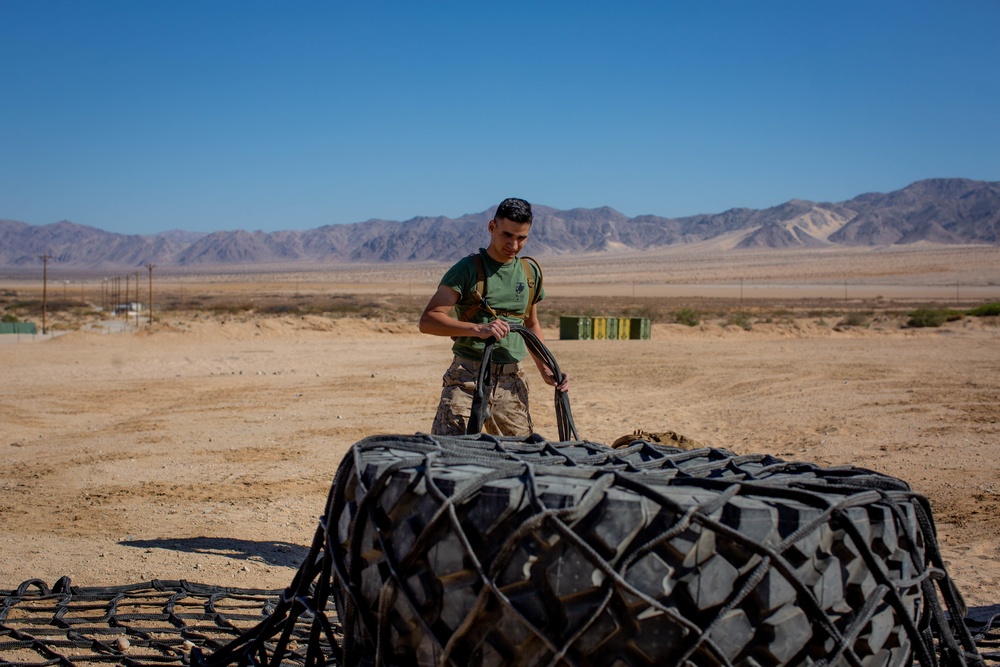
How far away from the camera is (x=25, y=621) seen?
388cm

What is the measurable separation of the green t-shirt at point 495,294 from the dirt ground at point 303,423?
1.78 metres

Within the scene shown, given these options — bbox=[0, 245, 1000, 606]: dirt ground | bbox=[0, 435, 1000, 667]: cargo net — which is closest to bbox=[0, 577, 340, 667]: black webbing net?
bbox=[0, 245, 1000, 606]: dirt ground

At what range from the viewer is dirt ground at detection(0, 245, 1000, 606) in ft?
18.2

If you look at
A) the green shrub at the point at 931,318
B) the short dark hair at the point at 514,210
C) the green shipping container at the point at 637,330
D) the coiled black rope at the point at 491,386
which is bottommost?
the green shipping container at the point at 637,330

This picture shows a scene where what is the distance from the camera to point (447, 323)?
4211 mm

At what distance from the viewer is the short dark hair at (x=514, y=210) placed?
4.19 m

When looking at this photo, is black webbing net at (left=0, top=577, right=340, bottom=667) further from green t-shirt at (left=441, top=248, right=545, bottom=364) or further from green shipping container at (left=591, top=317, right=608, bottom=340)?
green shipping container at (left=591, top=317, right=608, bottom=340)

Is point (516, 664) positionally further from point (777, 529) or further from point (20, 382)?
point (20, 382)

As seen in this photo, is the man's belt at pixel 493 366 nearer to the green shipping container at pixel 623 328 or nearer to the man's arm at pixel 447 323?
the man's arm at pixel 447 323

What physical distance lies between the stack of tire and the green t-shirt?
1.86 m

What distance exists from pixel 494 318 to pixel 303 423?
653 cm

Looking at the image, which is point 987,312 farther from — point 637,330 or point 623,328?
point 623,328

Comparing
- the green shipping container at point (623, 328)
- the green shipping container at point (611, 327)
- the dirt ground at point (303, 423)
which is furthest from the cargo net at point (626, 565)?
the green shipping container at point (623, 328)

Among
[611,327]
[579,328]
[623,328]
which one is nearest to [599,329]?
[611,327]
